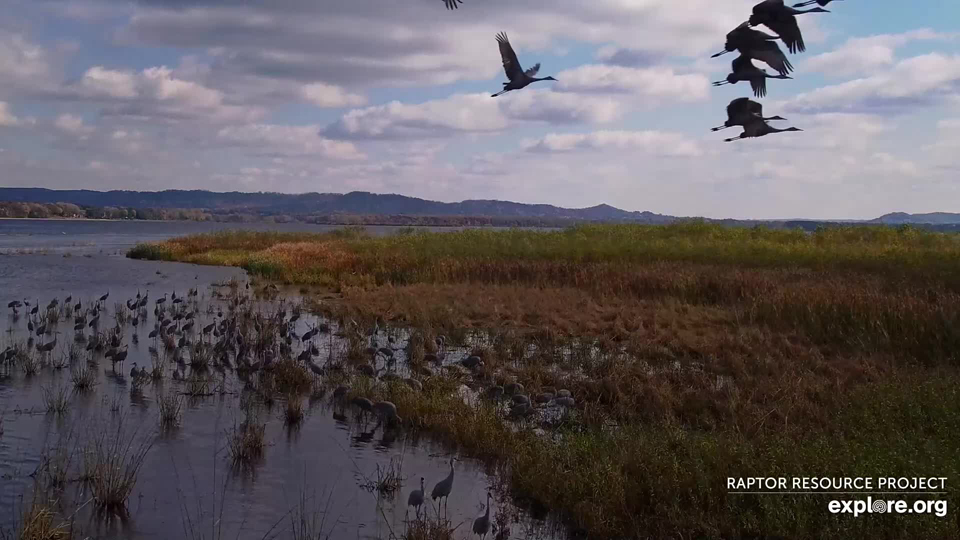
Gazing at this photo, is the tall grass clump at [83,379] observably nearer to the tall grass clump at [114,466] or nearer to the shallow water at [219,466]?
the shallow water at [219,466]

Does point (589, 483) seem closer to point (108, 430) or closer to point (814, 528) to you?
point (814, 528)

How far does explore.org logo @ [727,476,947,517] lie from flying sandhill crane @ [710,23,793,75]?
3.58 meters

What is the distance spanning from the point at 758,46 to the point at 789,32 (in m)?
0.34

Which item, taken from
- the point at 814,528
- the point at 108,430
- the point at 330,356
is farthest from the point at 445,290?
the point at 814,528

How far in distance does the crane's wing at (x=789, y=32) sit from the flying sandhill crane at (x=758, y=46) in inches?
5.2

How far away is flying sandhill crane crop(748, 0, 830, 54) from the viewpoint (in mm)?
3217

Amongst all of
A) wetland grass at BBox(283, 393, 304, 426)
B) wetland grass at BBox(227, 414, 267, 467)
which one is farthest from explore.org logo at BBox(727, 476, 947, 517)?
wetland grass at BBox(283, 393, 304, 426)

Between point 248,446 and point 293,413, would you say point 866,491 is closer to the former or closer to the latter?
point 248,446

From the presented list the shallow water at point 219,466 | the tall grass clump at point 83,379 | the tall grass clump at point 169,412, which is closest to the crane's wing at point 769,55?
the shallow water at point 219,466

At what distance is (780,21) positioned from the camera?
10.9 feet

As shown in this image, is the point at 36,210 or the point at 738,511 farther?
the point at 36,210

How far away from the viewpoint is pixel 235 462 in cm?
818

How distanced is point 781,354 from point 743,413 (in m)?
3.52

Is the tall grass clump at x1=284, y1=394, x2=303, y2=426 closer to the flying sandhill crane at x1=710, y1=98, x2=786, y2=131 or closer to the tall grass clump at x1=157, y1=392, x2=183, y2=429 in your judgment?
the tall grass clump at x1=157, y1=392, x2=183, y2=429
